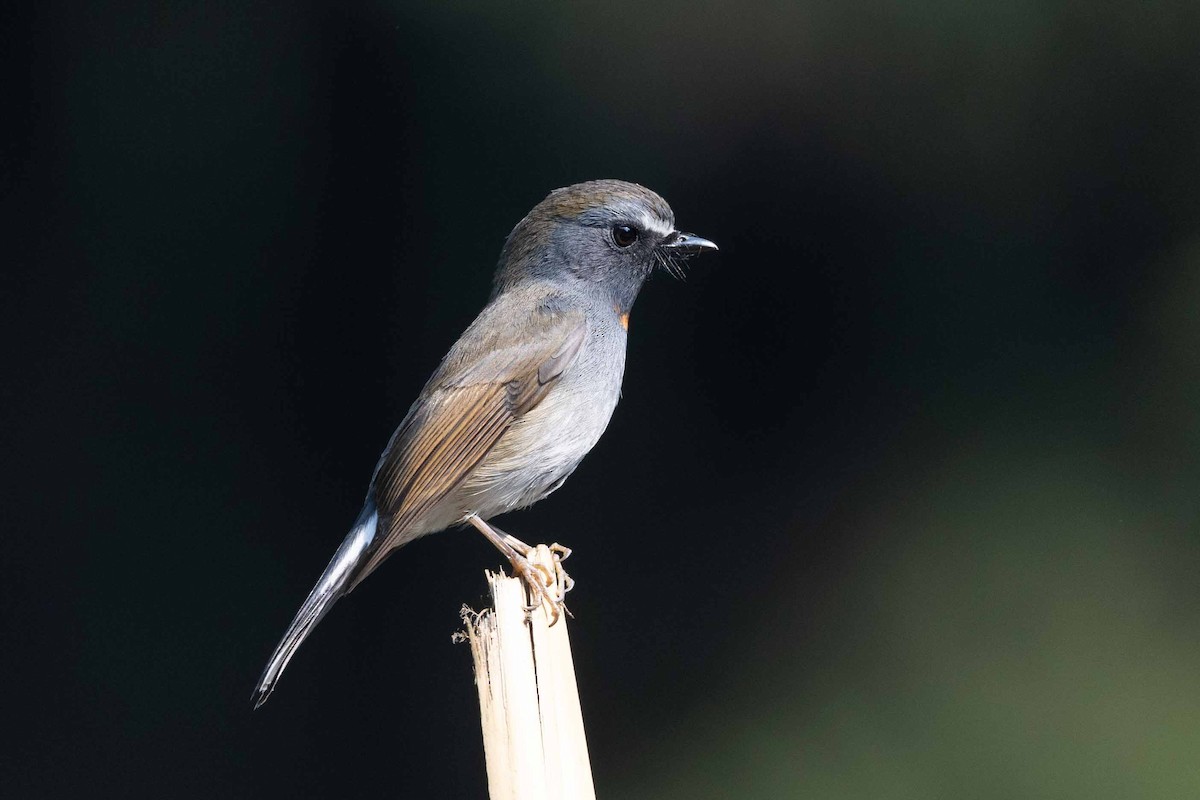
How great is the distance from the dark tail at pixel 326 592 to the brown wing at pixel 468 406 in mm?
77

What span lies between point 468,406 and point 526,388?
0.16 metres

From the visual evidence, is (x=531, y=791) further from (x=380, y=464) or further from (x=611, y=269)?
(x=611, y=269)

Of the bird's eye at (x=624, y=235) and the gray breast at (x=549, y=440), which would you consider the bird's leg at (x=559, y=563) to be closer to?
the gray breast at (x=549, y=440)

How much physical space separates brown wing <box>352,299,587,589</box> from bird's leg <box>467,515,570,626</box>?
0.54ft

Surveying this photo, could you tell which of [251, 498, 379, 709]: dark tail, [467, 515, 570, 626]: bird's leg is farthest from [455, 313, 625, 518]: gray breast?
[251, 498, 379, 709]: dark tail

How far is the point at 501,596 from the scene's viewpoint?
86.1 inches

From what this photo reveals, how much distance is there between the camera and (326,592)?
289cm

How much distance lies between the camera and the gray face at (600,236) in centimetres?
337

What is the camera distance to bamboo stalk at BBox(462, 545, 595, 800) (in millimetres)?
1895

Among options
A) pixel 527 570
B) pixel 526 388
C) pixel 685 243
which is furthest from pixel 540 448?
pixel 685 243

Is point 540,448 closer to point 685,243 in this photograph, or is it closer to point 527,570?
point 527,570

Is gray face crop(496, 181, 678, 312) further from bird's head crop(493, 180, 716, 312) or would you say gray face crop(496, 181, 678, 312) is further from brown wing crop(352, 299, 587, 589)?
brown wing crop(352, 299, 587, 589)

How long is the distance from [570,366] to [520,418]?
0.62ft

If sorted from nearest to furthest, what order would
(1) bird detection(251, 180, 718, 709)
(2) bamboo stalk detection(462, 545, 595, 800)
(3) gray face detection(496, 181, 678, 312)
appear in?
(2) bamboo stalk detection(462, 545, 595, 800), (1) bird detection(251, 180, 718, 709), (3) gray face detection(496, 181, 678, 312)
